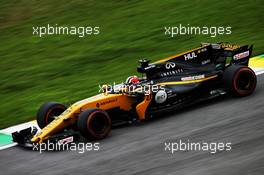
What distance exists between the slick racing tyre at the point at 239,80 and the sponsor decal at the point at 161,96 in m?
1.19

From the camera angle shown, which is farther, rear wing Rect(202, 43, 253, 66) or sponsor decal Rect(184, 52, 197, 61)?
rear wing Rect(202, 43, 253, 66)

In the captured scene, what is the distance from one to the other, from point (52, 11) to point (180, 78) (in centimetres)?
1113

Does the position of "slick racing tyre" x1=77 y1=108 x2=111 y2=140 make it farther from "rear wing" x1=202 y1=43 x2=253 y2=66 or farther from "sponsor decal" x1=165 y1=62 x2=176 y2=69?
"rear wing" x1=202 y1=43 x2=253 y2=66

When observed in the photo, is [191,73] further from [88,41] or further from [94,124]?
[88,41]

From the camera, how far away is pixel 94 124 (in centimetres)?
1052

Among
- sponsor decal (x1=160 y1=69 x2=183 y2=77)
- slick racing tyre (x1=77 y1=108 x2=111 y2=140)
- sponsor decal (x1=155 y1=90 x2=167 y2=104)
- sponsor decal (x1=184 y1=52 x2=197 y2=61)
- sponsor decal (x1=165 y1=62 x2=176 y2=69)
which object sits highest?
sponsor decal (x1=184 y1=52 x2=197 y2=61)

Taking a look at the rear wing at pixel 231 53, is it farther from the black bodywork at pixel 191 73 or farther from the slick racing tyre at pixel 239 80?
the slick racing tyre at pixel 239 80

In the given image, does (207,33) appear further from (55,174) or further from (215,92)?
(55,174)

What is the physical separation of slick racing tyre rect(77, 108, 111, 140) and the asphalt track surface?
0.16 metres

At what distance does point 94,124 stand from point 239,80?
2.87 metres

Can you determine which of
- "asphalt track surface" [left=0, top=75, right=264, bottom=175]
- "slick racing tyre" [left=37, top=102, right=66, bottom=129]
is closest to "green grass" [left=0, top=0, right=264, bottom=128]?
"slick racing tyre" [left=37, top=102, right=66, bottom=129]

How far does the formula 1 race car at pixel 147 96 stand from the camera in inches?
418

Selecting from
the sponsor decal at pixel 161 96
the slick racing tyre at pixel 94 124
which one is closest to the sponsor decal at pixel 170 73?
the sponsor decal at pixel 161 96

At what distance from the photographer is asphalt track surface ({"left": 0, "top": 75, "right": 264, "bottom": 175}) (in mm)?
8914
